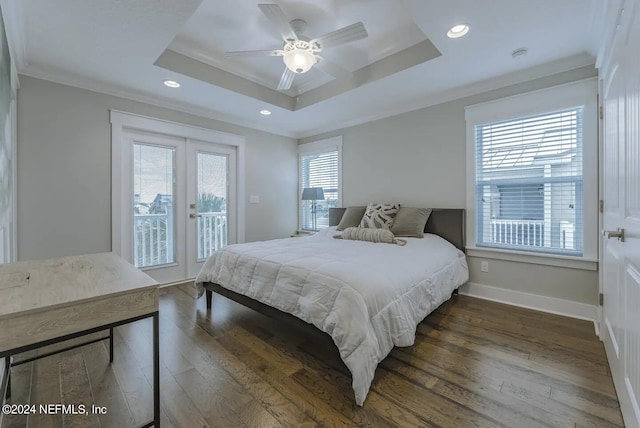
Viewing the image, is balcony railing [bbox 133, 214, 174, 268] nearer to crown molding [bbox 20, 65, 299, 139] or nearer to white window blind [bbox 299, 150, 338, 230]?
crown molding [bbox 20, 65, 299, 139]

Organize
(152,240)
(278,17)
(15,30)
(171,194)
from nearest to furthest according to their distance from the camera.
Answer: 1. (278,17)
2. (15,30)
3. (152,240)
4. (171,194)

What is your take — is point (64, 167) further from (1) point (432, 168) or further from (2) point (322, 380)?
(1) point (432, 168)

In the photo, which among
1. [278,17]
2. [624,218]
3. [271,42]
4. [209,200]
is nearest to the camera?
[624,218]

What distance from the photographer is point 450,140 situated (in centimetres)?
329

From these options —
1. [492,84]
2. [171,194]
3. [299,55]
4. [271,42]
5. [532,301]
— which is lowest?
[532,301]

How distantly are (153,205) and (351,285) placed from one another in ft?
10.0

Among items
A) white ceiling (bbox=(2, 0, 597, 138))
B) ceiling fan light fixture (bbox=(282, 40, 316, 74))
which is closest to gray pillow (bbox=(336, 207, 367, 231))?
white ceiling (bbox=(2, 0, 597, 138))

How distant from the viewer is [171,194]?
3697 millimetres

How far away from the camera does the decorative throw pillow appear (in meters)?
2.87

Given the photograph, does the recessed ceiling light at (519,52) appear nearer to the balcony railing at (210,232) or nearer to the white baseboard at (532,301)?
the white baseboard at (532,301)

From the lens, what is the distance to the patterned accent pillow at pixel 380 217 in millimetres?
3309

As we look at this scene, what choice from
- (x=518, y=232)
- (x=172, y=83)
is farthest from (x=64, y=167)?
(x=518, y=232)

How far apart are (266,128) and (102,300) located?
3.99 meters

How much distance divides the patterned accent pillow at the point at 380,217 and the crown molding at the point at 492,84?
1325mm
